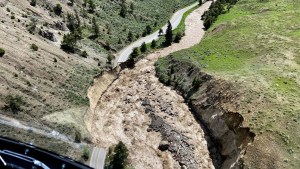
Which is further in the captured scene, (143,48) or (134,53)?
(143,48)

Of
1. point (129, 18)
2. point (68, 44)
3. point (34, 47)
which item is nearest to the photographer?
point (34, 47)

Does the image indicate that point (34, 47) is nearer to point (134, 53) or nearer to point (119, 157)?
point (134, 53)

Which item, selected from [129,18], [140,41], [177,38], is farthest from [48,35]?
[177,38]

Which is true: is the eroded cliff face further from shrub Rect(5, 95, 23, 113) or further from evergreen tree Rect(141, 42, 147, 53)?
shrub Rect(5, 95, 23, 113)

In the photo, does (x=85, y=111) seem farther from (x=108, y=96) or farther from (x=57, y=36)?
(x=57, y=36)

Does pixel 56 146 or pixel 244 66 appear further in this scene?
pixel 244 66

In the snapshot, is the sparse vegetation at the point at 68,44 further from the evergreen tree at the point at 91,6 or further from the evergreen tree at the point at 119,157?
the evergreen tree at the point at 119,157

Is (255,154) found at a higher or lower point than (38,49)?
lower

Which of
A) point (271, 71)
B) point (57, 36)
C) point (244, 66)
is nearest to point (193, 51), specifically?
point (244, 66)
